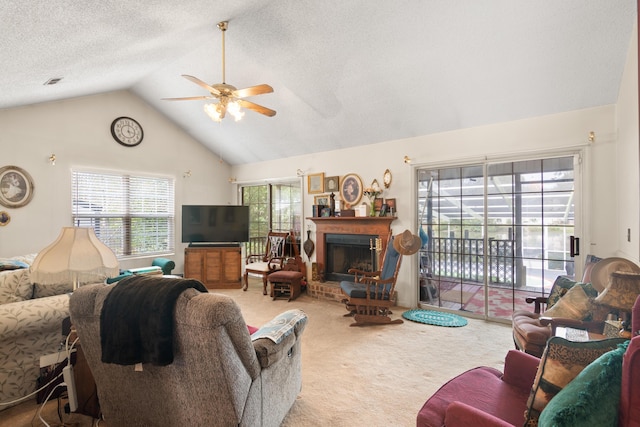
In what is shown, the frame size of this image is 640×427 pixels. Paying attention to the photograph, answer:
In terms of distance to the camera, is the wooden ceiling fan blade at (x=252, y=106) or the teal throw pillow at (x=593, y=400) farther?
the wooden ceiling fan blade at (x=252, y=106)

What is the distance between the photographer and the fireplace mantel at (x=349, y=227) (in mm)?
4711

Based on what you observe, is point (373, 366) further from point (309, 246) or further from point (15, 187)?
point (15, 187)

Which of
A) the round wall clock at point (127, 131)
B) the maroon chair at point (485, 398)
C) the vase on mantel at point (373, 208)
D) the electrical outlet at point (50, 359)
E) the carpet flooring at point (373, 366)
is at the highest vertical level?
the round wall clock at point (127, 131)

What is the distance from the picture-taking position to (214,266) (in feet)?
19.5

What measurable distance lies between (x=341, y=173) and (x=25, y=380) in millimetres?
4296

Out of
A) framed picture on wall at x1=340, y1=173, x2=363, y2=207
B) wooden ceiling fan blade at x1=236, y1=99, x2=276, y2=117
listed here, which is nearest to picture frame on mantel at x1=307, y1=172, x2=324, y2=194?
framed picture on wall at x1=340, y1=173, x2=363, y2=207

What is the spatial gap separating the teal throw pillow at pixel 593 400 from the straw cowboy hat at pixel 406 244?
2951 millimetres

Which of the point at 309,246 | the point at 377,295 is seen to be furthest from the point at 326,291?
the point at 377,295

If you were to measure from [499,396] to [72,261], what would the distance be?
2.42 metres

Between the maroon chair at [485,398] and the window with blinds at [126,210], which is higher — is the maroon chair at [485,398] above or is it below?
below

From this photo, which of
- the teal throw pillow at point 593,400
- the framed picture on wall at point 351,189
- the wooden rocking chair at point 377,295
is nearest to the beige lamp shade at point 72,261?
the teal throw pillow at point 593,400

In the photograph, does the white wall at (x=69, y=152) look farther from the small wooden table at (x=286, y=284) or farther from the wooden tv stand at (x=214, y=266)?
the small wooden table at (x=286, y=284)

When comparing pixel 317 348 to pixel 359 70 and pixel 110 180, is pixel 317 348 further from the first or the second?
pixel 110 180

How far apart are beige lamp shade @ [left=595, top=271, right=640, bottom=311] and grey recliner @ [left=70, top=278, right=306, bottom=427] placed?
1.86 m
